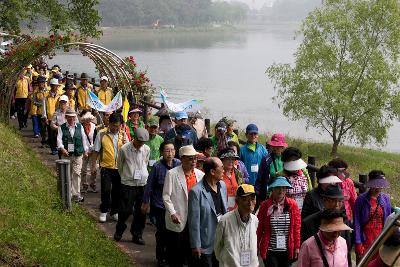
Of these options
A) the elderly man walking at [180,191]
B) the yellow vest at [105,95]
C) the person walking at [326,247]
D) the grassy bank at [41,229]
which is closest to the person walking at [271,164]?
the elderly man walking at [180,191]

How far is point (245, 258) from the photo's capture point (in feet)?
20.0

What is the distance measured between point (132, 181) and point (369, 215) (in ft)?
10.4

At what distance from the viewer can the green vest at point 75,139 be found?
1048cm

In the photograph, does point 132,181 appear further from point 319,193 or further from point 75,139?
point 319,193

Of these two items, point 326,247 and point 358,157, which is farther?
point 358,157

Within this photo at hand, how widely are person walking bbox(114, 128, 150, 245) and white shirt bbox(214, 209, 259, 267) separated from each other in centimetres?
281

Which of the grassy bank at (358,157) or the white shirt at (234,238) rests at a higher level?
the white shirt at (234,238)

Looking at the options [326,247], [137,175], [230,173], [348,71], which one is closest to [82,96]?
[137,175]

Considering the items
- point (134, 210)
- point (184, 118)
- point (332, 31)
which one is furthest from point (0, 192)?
point (332, 31)

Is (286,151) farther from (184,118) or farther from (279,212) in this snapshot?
(184,118)

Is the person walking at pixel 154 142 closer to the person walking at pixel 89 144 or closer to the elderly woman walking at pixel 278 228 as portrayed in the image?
the person walking at pixel 89 144

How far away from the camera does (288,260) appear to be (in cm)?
681

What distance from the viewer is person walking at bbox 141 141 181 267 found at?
7980mm

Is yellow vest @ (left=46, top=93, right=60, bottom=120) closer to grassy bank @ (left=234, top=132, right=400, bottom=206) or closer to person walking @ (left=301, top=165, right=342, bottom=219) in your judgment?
person walking @ (left=301, top=165, right=342, bottom=219)
